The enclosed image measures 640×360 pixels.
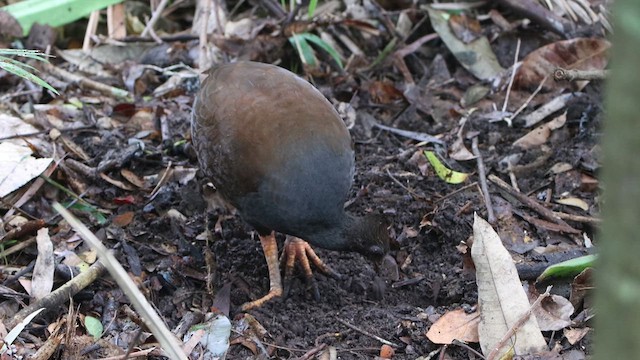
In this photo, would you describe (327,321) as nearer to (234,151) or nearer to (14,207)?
(234,151)

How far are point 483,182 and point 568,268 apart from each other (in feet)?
3.59

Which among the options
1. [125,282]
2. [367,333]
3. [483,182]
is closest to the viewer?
[125,282]

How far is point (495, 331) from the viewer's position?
3.61 meters

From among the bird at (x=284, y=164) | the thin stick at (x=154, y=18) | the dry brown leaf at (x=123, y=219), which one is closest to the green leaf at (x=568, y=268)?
the bird at (x=284, y=164)

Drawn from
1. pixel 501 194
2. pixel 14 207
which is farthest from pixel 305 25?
pixel 14 207

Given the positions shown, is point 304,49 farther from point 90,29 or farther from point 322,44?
point 90,29

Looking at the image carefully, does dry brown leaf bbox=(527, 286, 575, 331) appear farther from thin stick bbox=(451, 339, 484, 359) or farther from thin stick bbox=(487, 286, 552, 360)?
thin stick bbox=(451, 339, 484, 359)

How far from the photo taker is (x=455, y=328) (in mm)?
3738

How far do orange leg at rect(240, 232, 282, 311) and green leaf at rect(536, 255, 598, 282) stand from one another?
1.35 metres

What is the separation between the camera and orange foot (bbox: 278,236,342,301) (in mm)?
4453

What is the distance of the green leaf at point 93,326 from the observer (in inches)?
152

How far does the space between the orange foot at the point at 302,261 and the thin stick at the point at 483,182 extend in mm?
A: 916

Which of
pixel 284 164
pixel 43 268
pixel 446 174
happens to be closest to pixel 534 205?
pixel 446 174

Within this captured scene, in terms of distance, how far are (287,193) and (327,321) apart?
0.66m
